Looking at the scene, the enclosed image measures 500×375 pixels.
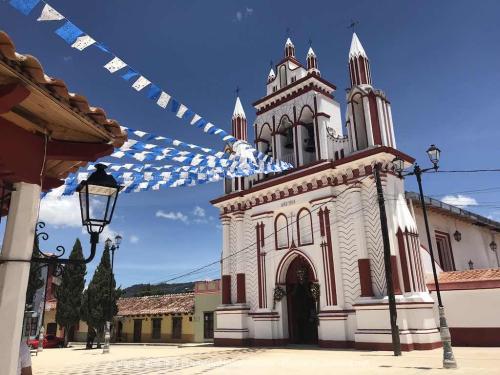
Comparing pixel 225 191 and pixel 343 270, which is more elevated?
pixel 225 191

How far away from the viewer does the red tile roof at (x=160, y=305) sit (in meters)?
32.5

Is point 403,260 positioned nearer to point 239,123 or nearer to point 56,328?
point 239,123

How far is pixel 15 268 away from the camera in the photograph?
4062 millimetres

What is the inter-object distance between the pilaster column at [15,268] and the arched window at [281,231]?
16.9 metres

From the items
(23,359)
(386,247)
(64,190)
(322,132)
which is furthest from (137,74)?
(322,132)

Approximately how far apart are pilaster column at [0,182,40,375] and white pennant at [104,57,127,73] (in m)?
1.79

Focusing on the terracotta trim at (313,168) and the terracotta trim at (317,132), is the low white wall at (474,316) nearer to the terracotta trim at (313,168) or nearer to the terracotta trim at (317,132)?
the terracotta trim at (313,168)

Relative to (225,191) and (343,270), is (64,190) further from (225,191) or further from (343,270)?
(225,191)

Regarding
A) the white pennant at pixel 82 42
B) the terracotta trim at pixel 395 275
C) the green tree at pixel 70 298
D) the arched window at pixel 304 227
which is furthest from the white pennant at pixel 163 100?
the green tree at pixel 70 298

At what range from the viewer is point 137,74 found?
5645 millimetres

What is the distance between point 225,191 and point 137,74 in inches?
742

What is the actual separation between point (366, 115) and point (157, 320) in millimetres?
24196

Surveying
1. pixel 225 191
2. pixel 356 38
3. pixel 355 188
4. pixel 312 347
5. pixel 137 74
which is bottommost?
pixel 312 347

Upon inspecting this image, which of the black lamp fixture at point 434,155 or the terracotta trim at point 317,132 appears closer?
the black lamp fixture at point 434,155
